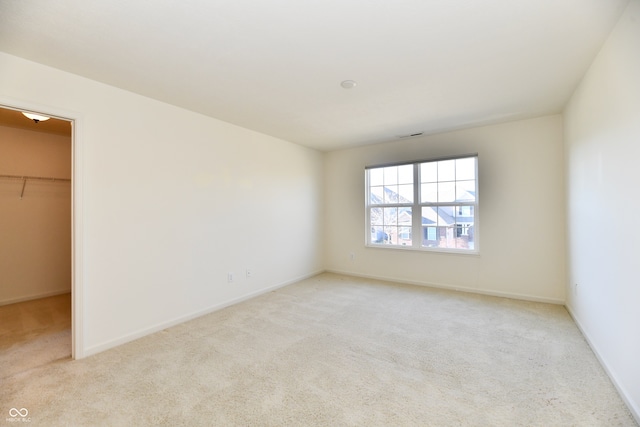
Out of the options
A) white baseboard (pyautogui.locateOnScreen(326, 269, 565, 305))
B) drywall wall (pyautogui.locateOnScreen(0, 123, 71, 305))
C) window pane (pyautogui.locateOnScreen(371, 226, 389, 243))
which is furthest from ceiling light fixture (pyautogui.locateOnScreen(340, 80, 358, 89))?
drywall wall (pyautogui.locateOnScreen(0, 123, 71, 305))

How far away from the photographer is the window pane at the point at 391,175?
15.8ft

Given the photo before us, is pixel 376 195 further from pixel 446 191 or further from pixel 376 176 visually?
pixel 446 191

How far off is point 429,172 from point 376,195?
99 cm

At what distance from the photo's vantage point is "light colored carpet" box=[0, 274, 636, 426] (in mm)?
1672

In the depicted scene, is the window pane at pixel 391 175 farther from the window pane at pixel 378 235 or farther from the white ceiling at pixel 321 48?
the white ceiling at pixel 321 48

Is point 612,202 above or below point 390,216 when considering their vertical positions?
above

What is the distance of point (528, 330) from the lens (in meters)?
2.79

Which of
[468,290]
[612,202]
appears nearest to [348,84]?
[612,202]

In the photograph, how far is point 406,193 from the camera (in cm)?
470

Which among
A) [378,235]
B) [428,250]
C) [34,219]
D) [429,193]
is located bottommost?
[428,250]

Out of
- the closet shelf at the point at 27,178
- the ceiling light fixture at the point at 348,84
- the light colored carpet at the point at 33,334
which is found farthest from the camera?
the closet shelf at the point at 27,178

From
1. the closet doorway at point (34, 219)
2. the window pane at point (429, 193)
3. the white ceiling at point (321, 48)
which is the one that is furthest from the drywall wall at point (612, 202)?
the closet doorway at point (34, 219)

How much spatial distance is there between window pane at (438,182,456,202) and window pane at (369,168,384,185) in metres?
1.00

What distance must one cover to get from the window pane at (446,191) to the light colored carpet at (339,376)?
5.78 ft
